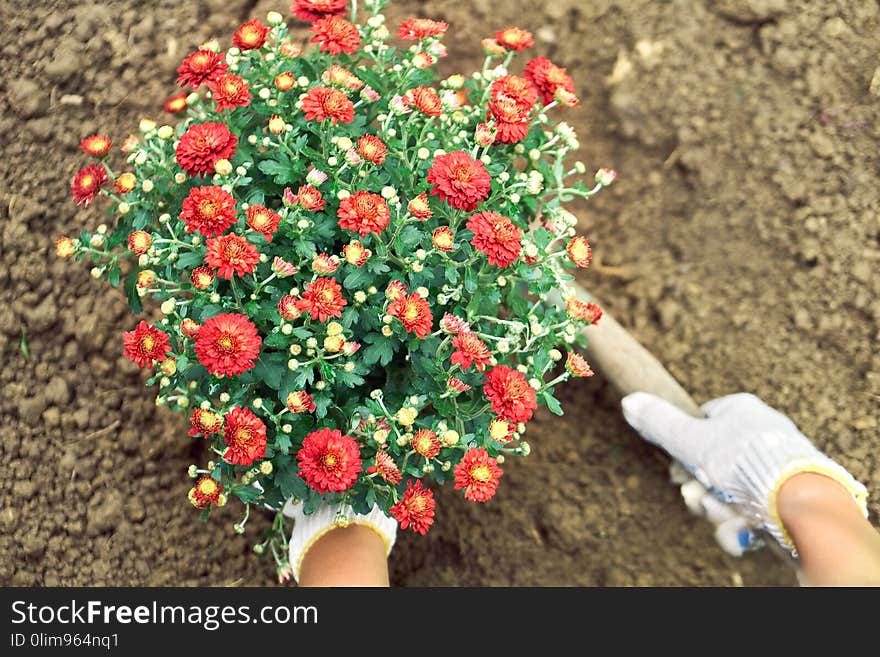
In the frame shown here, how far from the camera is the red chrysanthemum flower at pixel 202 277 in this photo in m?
A: 1.41

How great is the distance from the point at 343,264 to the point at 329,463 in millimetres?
400

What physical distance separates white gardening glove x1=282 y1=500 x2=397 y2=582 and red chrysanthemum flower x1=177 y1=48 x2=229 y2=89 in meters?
0.84

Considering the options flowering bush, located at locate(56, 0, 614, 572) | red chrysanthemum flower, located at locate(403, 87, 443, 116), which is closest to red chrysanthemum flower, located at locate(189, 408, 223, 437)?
flowering bush, located at locate(56, 0, 614, 572)

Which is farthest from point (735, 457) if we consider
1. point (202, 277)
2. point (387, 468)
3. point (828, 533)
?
point (202, 277)

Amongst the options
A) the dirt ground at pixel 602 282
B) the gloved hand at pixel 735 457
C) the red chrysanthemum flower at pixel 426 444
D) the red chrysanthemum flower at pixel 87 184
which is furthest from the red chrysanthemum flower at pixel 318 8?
the gloved hand at pixel 735 457

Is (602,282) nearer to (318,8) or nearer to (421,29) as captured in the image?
(421,29)

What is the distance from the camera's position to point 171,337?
5.05 feet

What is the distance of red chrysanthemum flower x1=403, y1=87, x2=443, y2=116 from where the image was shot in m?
1.50

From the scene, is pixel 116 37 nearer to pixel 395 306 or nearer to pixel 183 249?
pixel 183 249

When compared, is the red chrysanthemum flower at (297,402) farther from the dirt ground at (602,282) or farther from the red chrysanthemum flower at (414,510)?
the dirt ground at (602,282)

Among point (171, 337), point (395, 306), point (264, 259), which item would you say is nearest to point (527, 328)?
point (395, 306)

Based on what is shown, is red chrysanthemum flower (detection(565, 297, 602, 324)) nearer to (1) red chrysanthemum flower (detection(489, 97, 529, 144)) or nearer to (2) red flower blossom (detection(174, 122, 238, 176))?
(1) red chrysanthemum flower (detection(489, 97, 529, 144))
